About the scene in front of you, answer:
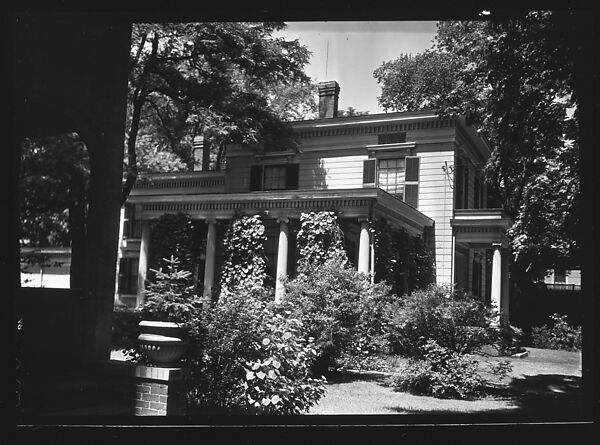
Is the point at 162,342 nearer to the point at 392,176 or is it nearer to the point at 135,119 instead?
the point at 135,119

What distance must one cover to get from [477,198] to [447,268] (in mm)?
4311

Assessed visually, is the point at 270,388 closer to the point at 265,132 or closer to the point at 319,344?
the point at 319,344

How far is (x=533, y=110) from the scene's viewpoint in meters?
9.45

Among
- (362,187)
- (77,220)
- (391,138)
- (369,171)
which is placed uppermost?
(391,138)

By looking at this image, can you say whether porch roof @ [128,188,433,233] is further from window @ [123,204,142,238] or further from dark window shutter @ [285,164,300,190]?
window @ [123,204,142,238]

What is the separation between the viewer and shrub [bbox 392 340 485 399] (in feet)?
29.9

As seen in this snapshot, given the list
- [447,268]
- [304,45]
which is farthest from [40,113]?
[447,268]

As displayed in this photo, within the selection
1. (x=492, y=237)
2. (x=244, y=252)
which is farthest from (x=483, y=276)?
(x=244, y=252)

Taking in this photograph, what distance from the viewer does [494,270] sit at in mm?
Result: 16703

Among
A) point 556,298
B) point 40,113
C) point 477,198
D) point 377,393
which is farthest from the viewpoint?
point 477,198

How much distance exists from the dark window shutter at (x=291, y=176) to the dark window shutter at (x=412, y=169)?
3.64 meters

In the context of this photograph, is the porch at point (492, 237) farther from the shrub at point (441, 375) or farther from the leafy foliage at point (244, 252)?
the shrub at point (441, 375)

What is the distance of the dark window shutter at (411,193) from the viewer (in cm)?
1703

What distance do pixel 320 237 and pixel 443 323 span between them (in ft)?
18.5
